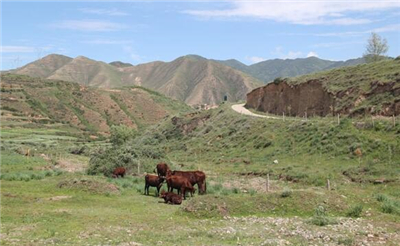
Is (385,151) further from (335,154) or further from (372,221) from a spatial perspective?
(372,221)

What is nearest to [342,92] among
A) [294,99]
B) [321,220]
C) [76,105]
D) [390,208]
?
[294,99]

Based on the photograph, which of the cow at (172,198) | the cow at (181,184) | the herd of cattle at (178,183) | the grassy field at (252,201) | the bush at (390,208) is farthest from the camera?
the cow at (181,184)

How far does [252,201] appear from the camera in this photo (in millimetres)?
21172

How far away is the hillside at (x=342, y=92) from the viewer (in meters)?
48.3

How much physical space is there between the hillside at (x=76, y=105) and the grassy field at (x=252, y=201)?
81.7 metres

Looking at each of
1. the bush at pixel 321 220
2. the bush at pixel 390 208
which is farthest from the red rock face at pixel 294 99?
the bush at pixel 321 220

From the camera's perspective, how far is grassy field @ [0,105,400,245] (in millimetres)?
15852

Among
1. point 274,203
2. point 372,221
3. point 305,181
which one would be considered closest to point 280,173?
point 305,181

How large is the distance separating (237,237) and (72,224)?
6.78 m

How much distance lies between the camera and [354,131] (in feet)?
135

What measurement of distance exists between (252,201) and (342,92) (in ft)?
126

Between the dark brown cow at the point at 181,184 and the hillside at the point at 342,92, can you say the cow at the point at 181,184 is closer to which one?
the dark brown cow at the point at 181,184

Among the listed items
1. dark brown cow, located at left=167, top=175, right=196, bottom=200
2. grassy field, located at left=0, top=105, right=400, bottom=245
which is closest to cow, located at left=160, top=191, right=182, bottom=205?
grassy field, located at left=0, top=105, right=400, bottom=245

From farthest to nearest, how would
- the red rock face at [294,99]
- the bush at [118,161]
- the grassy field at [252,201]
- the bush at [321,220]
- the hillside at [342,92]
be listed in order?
the red rock face at [294,99], the hillside at [342,92], the bush at [118,161], the bush at [321,220], the grassy field at [252,201]
